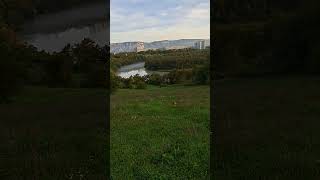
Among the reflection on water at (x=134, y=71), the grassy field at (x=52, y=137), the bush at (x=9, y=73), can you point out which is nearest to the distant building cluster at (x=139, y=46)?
the reflection on water at (x=134, y=71)

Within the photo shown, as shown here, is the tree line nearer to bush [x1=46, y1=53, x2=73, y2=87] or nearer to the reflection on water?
the reflection on water

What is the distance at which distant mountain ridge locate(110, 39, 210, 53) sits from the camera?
6.11m

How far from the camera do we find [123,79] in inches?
254

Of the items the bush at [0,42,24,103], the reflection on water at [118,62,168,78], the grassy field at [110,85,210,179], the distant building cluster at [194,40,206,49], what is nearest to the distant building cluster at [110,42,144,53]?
the reflection on water at [118,62,168,78]

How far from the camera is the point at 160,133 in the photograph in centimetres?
556

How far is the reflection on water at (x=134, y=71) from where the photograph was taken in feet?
21.0
